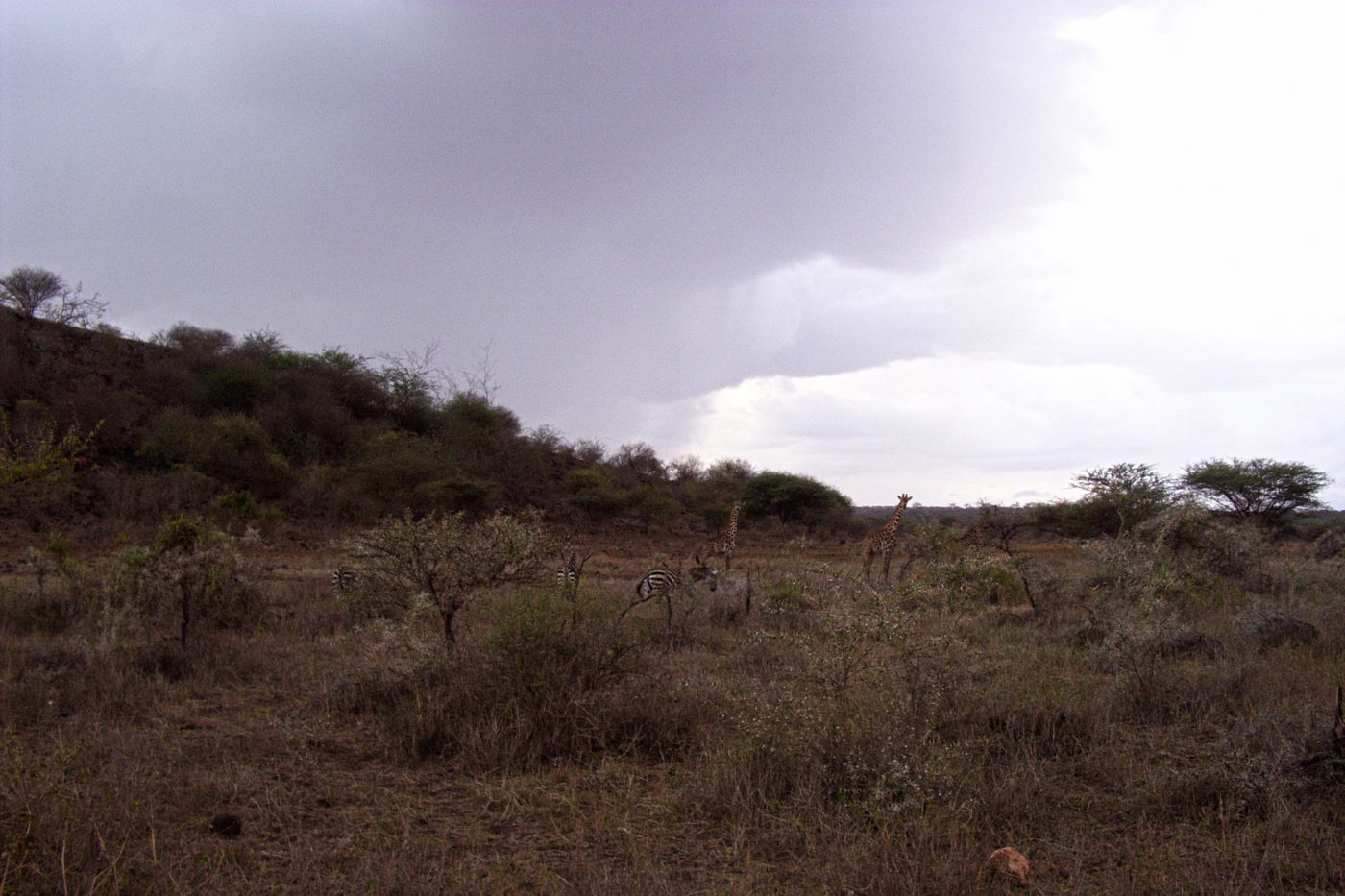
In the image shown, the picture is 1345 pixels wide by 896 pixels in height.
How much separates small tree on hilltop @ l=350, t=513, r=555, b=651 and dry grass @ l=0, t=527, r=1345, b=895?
0.39m

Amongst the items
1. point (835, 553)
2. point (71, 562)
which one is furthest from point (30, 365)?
point (835, 553)

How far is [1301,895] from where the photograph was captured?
3.45 metres

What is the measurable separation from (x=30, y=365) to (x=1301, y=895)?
32.5 metres

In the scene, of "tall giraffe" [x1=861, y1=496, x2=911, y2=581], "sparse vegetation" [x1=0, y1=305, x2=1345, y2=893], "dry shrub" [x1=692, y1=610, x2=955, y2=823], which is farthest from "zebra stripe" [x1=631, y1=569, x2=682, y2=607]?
"tall giraffe" [x1=861, y1=496, x2=911, y2=581]

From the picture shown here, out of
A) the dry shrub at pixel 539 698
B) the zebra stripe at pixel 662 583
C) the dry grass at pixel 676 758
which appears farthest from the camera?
the zebra stripe at pixel 662 583

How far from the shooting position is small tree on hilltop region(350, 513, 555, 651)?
23.9 ft

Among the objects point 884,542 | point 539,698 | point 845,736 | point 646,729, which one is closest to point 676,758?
point 646,729

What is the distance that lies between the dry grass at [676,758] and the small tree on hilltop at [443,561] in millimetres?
389

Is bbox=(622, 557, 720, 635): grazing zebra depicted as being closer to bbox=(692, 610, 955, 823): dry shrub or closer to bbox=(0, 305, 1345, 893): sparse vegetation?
bbox=(0, 305, 1345, 893): sparse vegetation

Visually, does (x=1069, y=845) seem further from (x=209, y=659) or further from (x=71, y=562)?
(x=71, y=562)

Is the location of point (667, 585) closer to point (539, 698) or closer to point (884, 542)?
point (539, 698)

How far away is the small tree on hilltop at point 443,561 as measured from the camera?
7.27 metres

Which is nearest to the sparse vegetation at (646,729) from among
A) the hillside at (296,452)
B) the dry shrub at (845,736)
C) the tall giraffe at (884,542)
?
the dry shrub at (845,736)

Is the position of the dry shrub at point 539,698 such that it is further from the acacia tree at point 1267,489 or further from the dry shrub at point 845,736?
the acacia tree at point 1267,489
